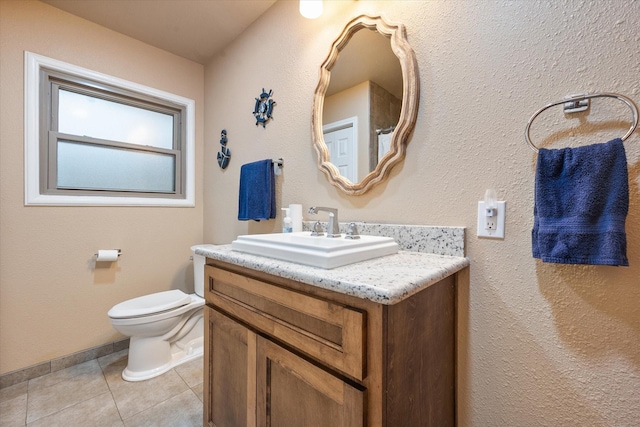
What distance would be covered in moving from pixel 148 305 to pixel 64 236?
0.72m

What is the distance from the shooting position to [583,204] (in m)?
0.68

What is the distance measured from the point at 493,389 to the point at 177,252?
2241 millimetres

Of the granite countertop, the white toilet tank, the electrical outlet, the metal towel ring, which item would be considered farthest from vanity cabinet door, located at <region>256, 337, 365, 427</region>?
the white toilet tank

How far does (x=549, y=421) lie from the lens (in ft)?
2.60

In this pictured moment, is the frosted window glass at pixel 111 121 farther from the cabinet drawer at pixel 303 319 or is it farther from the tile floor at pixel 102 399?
the cabinet drawer at pixel 303 319

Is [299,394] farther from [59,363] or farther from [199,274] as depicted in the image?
[59,363]

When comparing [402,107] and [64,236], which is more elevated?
[402,107]

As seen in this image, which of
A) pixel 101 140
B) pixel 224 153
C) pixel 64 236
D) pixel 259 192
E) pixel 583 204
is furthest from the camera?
pixel 224 153

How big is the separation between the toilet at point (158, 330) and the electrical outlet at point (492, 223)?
5.65ft

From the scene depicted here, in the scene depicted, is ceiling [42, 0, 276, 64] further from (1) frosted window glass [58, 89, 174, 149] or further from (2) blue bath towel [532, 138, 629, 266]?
(2) blue bath towel [532, 138, 629, 266]

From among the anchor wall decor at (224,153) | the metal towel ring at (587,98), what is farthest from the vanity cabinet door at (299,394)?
the anchor wall decor at (224,153)

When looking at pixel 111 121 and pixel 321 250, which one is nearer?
pixel 321 250

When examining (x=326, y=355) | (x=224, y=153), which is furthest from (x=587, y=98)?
(x=224, y=153)

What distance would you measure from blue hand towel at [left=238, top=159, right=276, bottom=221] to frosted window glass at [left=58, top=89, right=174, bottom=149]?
1.03 m
